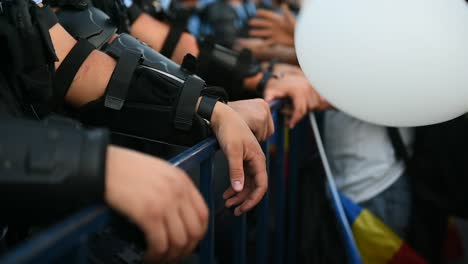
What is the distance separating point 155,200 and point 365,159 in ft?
3.31

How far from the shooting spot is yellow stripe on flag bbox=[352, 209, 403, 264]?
1.25 meters

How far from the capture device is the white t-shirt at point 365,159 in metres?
1.38

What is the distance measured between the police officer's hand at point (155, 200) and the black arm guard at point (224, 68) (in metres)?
0.81

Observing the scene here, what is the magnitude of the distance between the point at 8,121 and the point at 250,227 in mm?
908

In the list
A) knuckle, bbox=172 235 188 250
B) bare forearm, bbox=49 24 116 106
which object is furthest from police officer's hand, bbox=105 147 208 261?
bare forearm, bbox=49 24 116 106

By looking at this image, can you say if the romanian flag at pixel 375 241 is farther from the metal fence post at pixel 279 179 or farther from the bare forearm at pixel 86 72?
the bare forearm at pixel 86 72

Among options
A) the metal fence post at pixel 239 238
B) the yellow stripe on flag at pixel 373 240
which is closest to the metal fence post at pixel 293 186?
the yellow stripe on flag at pixel 373 240

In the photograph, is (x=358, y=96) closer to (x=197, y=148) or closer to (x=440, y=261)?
(x=197, y=148)

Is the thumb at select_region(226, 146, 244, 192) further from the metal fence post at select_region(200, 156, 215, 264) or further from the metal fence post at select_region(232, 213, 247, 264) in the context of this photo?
the metal fence post at select_region(232, 213, 247, 264)

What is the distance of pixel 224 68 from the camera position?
135 centimetres

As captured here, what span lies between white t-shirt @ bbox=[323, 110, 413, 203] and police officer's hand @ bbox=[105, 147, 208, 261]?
0.93 meters

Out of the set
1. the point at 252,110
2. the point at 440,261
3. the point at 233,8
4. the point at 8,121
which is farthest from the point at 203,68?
the point at 233,8

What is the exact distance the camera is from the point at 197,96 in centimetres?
86

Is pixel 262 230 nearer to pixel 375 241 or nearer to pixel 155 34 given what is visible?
pixel 375 241
